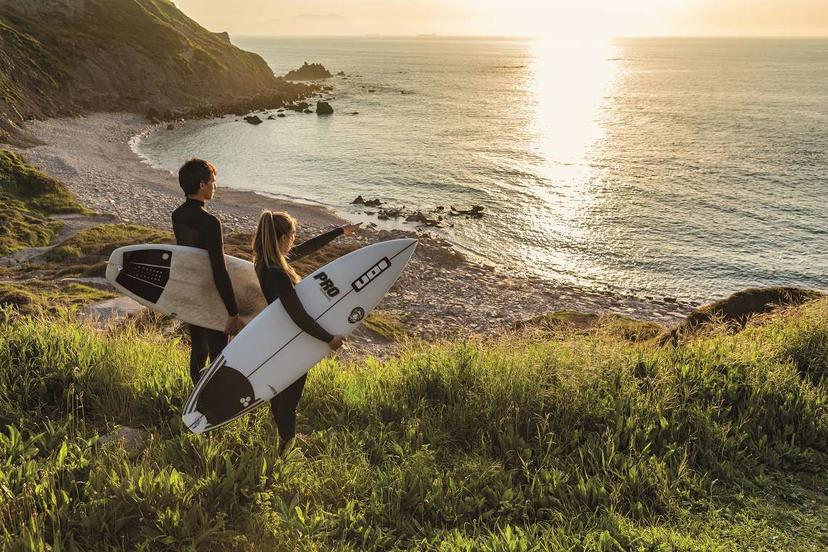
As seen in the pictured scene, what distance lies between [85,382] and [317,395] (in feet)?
8.19

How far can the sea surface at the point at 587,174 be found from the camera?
26562mm

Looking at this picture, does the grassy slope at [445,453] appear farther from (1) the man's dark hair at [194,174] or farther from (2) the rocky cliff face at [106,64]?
(2) the rocky cliff face at [106,64]

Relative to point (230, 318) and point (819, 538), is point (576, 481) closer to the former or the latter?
point (819, 538)

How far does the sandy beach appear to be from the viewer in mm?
19453

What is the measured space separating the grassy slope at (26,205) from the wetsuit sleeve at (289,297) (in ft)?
52.4

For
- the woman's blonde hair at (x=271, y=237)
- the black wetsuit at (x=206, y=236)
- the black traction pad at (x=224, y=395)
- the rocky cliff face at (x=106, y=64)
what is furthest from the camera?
the rocky cliff face at (x=106, y=64)

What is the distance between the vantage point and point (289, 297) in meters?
4.67

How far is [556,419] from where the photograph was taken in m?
5.34

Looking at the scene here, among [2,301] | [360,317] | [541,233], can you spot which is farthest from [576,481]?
[541,233]

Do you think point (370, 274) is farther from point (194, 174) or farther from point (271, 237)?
point (194, 174)

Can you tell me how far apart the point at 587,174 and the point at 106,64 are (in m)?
53.8

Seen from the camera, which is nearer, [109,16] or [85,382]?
[85,382]

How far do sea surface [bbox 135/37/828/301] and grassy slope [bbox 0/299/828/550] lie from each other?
1911 cm

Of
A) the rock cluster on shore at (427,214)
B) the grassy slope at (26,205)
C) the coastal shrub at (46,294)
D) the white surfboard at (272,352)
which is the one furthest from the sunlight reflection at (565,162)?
the grassy slope at (26,205)
